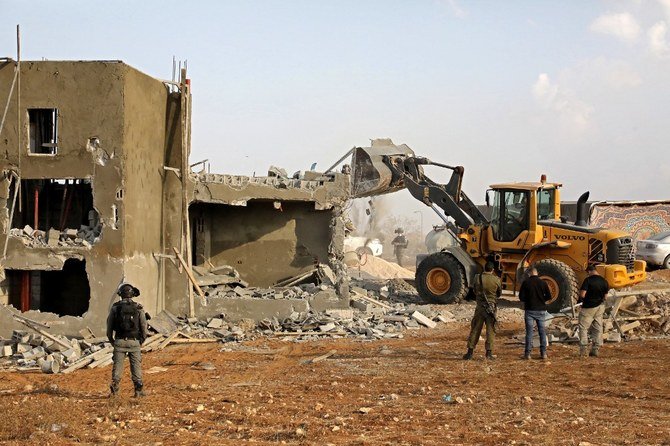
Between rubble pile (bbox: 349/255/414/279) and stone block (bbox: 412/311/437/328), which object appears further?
rubble pile (bbox: 349/255/414/279)

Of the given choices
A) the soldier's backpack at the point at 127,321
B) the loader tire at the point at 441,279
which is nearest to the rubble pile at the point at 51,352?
the soldier's backpack at the point at 127,321

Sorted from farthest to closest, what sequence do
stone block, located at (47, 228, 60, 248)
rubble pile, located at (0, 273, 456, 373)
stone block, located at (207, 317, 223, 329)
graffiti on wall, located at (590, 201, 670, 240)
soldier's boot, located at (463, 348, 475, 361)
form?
A: graffiti on wall, located at (590, 201, 670, 240) → stone block, located at (207, 317, 223, 329) → stone block, located at (47, 228, 60, 248) → rubble pile, located at (0, 273, 456, 373) → soldier's boot, located at (463, 348, 475, 361)

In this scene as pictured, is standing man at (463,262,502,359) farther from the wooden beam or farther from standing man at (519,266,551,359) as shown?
the wooden beam

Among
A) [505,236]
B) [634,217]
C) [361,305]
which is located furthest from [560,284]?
[634,217]

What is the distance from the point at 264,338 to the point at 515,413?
840 centimetres

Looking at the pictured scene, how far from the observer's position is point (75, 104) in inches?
664

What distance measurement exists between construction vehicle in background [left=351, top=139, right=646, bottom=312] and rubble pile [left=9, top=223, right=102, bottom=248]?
719 cm

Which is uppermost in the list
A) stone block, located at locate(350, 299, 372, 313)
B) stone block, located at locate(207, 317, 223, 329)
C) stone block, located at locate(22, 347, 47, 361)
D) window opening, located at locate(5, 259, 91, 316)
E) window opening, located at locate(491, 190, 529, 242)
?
window opening, located at locate(491, 190, 529, 242)

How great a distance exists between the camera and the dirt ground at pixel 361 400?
29.9 feet

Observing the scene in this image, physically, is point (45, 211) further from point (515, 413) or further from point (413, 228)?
point (413, 228)

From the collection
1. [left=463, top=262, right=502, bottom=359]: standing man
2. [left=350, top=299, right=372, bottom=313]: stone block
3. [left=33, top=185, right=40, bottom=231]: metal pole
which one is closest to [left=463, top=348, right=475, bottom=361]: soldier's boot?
[left=463, top=262, right=502, bottom=359]: standing man

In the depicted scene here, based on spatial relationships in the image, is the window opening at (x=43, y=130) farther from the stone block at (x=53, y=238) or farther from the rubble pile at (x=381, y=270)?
the rubble pile at (x=381, y=270)

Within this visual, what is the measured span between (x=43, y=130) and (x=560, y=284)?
11582 millimetres

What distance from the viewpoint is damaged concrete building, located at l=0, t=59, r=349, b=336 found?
55.0 ft
